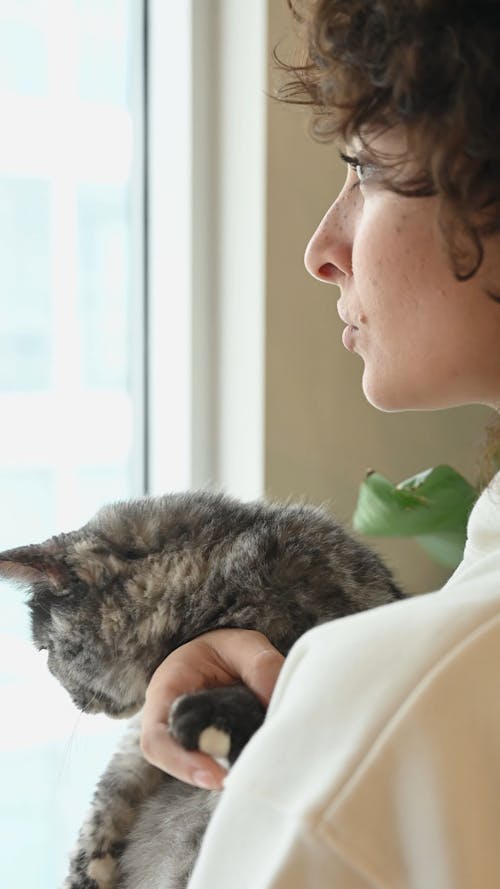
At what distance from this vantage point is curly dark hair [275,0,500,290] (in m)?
0.62

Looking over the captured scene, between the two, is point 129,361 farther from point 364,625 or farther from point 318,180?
point 364,625

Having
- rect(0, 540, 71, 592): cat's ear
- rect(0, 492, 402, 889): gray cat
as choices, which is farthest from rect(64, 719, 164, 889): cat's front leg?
rect(0, 540, 71, 592): cat's ear

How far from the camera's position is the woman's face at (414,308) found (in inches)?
27.3

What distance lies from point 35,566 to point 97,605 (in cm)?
7

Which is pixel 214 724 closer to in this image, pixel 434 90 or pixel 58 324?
pixel 434 90

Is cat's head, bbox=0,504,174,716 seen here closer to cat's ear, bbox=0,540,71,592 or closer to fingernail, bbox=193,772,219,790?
cat's ear, bbox=0,540,71,592

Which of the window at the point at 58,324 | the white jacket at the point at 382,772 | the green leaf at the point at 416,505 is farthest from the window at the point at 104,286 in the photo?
the white jacket at the point at 382,772

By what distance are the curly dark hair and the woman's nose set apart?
0.09 meters

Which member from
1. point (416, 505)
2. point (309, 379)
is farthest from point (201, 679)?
point (309, 379)

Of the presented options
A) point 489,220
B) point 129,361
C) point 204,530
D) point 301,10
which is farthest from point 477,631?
point 129,361

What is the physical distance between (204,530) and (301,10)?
0.47 m

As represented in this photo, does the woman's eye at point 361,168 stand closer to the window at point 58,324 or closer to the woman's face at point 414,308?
the woman's face at point 414,308

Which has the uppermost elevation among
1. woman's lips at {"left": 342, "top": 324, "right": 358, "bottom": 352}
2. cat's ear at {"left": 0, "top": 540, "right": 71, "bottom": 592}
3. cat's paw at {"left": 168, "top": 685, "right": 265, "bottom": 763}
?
woman's lips at {"left": 342, "top": 324, "right": 358, "bottom": 352}

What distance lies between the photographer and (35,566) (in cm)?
96
